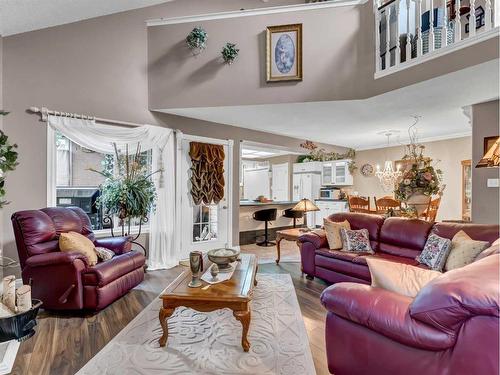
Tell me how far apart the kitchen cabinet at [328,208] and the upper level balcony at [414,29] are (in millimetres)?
4157

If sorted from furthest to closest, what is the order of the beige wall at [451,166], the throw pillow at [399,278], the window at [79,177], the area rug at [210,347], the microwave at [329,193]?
the microwave at [329,193] → the beige wall at [451,166] → the window at [79,177] → the area rug at [210,347] → the throw pillow at [399,278]

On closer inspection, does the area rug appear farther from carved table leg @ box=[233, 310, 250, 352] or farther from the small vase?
the small vase

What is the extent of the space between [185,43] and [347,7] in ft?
7.58

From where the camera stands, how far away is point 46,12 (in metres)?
3.38

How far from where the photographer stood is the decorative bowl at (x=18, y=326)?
6.95 feet

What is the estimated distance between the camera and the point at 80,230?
135 inches

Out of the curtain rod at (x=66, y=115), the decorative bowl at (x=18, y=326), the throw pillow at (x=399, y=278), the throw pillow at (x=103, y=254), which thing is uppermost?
the curtain rod at (x=66, y=115)

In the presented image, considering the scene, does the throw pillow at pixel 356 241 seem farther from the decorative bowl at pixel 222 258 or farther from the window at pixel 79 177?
the window at pixel 79 177

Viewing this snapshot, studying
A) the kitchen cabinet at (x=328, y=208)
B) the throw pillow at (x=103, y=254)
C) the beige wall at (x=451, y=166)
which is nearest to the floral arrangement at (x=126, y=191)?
the throw pillow at (x=103, y=254)

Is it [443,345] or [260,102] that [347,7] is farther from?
[443,345]

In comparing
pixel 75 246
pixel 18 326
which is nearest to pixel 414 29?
pixel 75 246

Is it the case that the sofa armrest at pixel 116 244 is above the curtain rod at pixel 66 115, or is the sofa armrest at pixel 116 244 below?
below

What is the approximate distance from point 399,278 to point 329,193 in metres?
6.21

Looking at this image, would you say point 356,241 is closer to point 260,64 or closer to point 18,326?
point 260,64
